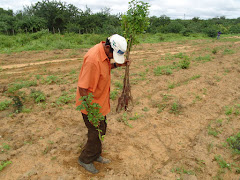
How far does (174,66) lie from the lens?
8.77m

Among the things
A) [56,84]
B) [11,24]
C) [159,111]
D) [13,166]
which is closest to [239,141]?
[159,111]

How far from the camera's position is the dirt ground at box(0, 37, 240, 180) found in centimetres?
299

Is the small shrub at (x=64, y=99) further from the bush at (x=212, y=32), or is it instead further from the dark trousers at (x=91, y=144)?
the bush at (x=212, y=32)

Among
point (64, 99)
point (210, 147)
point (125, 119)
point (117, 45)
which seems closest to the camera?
point (117, 45)

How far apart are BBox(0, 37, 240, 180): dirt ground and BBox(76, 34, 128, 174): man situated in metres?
0.46

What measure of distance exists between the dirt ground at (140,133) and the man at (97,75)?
0.46m

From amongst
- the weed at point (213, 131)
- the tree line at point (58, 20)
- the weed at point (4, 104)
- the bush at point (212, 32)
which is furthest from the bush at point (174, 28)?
the weed at point (4, 104)

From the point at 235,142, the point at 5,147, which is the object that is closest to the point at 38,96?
the point at 5,147

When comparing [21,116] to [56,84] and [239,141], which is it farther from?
[239,141]

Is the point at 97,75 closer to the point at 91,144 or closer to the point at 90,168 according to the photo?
the point at 91,144

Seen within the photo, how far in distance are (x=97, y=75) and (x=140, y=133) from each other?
2137 mm

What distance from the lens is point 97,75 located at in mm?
2322

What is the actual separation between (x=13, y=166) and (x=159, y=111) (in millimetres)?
3382

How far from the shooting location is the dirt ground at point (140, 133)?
2.99 m
